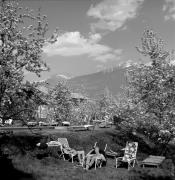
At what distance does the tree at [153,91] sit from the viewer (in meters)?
19.8

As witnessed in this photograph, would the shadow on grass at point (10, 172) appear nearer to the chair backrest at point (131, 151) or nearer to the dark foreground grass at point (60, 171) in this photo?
the dark foreground grass at point (60, 171)

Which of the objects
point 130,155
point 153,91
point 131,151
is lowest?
point 130,155

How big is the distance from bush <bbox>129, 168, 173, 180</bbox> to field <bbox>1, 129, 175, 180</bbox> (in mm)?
209

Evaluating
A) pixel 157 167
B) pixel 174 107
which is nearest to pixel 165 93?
pixel 174 107

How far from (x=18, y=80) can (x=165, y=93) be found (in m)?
8.69

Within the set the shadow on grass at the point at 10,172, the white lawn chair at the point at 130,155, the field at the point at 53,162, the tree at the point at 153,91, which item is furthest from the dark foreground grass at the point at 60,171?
the tree at the point at 153,91

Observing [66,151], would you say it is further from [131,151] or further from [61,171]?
[131,151]

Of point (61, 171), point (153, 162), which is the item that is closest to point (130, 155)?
point (153, 162)

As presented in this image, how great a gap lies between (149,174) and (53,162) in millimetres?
5542

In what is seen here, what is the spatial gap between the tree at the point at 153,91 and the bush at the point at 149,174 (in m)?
2.65

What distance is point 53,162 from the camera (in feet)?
A: 61.2

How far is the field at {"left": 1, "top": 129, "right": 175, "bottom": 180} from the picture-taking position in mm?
15234

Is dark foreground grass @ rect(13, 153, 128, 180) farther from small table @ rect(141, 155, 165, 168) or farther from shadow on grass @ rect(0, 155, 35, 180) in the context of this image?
small table @ rect(141, 155, 165, 168)

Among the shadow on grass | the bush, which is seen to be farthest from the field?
the bush
